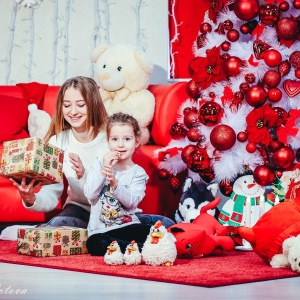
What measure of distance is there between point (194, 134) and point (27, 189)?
904 mm

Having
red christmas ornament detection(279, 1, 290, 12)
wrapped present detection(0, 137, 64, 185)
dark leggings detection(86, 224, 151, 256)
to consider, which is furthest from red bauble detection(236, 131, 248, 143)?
wrapped present detection(0, 137, 64, 185)

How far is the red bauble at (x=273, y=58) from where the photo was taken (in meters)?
3.04

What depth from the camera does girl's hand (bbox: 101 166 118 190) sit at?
2.55 meters

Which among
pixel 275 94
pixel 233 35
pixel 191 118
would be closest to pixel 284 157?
pixel 275 94

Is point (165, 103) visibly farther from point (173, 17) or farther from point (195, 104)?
point (173, 17)

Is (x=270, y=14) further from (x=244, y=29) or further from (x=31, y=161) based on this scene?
(x=31, y=161)

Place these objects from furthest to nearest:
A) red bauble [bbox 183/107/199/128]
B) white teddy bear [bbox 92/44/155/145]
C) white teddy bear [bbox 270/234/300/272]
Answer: white teddy bear [bbox 92/44/155/145] < red bauble [bbox 183/107/199/128] < white teddy bear [bbox 270/234/300/272]

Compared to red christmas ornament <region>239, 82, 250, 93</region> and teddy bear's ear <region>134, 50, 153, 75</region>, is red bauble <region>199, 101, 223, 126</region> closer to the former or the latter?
red christmas ornament <region>239, 82, 250, 93</region>

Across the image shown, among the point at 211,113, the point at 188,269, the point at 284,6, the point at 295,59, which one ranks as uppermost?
the point at 284,6

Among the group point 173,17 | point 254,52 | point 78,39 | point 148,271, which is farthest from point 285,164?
point 78,39

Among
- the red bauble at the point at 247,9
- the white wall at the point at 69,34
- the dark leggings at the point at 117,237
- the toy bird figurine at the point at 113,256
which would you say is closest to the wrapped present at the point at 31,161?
the dark leggings at the point at 117,237

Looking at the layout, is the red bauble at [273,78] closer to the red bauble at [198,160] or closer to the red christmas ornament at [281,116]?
the red christmas ornament at [281,116]

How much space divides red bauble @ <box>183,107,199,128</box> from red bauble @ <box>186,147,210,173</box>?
145 millimetres

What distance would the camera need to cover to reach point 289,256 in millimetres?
2236
